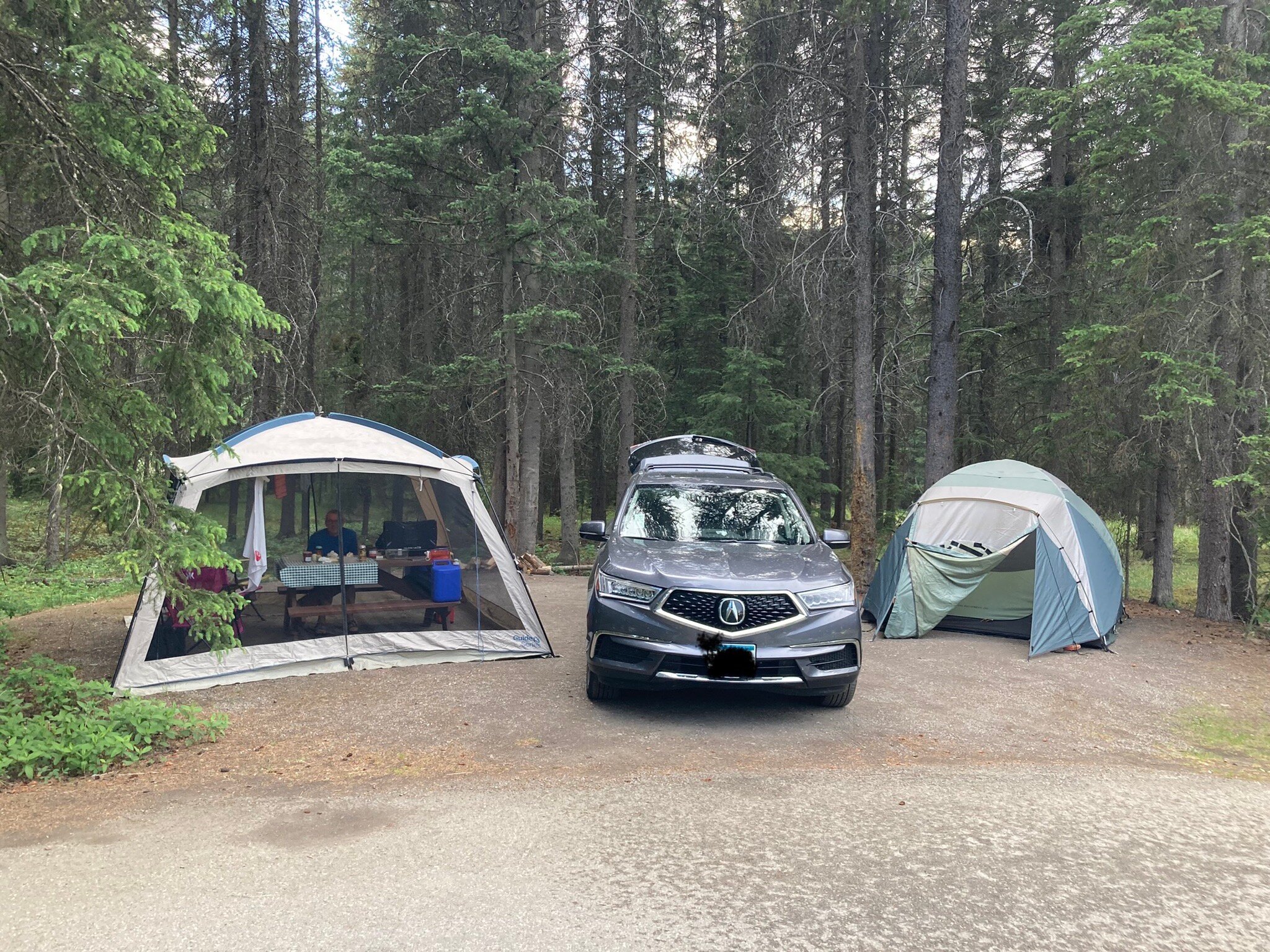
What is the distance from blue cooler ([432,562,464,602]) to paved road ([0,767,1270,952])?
147 inches

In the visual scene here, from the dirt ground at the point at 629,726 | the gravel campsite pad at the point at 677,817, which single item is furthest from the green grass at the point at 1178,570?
the gravel campsite pad at the point at 677,817

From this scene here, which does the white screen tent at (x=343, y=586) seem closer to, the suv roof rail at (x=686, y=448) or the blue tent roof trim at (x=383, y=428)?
the blue tent roof trim at (x=383, y=428)

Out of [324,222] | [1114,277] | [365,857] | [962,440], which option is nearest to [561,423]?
[324,222]

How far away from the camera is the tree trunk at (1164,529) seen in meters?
14.4

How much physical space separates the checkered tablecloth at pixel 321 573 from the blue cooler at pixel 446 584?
58 cm

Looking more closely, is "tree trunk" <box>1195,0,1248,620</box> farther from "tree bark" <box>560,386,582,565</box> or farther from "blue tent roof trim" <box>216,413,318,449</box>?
"tree bark" <box>560,386,582,565</box>

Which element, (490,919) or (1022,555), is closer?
(490,919)

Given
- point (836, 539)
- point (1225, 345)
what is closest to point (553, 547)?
point (1225, 345)

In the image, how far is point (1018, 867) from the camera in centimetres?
402

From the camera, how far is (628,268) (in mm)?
18078

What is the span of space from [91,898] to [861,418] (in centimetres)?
1233

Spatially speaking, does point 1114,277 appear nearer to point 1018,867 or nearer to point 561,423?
point 561,423

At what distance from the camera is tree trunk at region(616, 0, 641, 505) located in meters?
18.3

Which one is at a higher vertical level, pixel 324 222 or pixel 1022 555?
pixel 324 222
